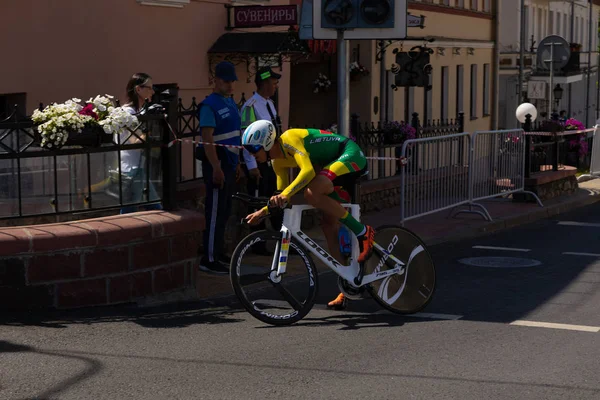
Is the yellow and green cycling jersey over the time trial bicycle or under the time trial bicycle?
over

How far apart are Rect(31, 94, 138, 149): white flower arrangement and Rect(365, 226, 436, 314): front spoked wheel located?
2.09 meters

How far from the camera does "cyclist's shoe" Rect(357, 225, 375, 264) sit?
840 centimetres

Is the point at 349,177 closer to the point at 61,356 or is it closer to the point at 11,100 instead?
the point at 61,356

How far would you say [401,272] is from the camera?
859cm

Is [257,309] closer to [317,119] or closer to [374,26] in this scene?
[374,26]

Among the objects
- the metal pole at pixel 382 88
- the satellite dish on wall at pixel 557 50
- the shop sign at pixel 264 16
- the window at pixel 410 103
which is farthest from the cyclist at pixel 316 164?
the window at pixel 410 103

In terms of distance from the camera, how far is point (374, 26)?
36.1 ft

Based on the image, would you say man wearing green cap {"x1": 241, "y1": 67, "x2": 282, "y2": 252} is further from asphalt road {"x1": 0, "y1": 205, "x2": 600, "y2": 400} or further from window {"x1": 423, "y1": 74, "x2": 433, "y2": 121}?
window {"x1": 423, "y1": 74, "x2": 433, "y2": 121}

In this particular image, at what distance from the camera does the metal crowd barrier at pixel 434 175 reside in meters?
14.2

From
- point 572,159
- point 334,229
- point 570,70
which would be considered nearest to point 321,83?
point 572,159

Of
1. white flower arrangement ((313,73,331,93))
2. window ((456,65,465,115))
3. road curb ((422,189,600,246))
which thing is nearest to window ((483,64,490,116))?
window ((456,65,465,115))

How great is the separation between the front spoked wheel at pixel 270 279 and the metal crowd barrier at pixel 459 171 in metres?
5.67

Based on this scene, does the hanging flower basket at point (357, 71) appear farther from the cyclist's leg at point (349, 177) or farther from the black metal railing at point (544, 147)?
the cyclist's leg at point (349, 177)

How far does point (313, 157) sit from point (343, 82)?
10.3 feet
